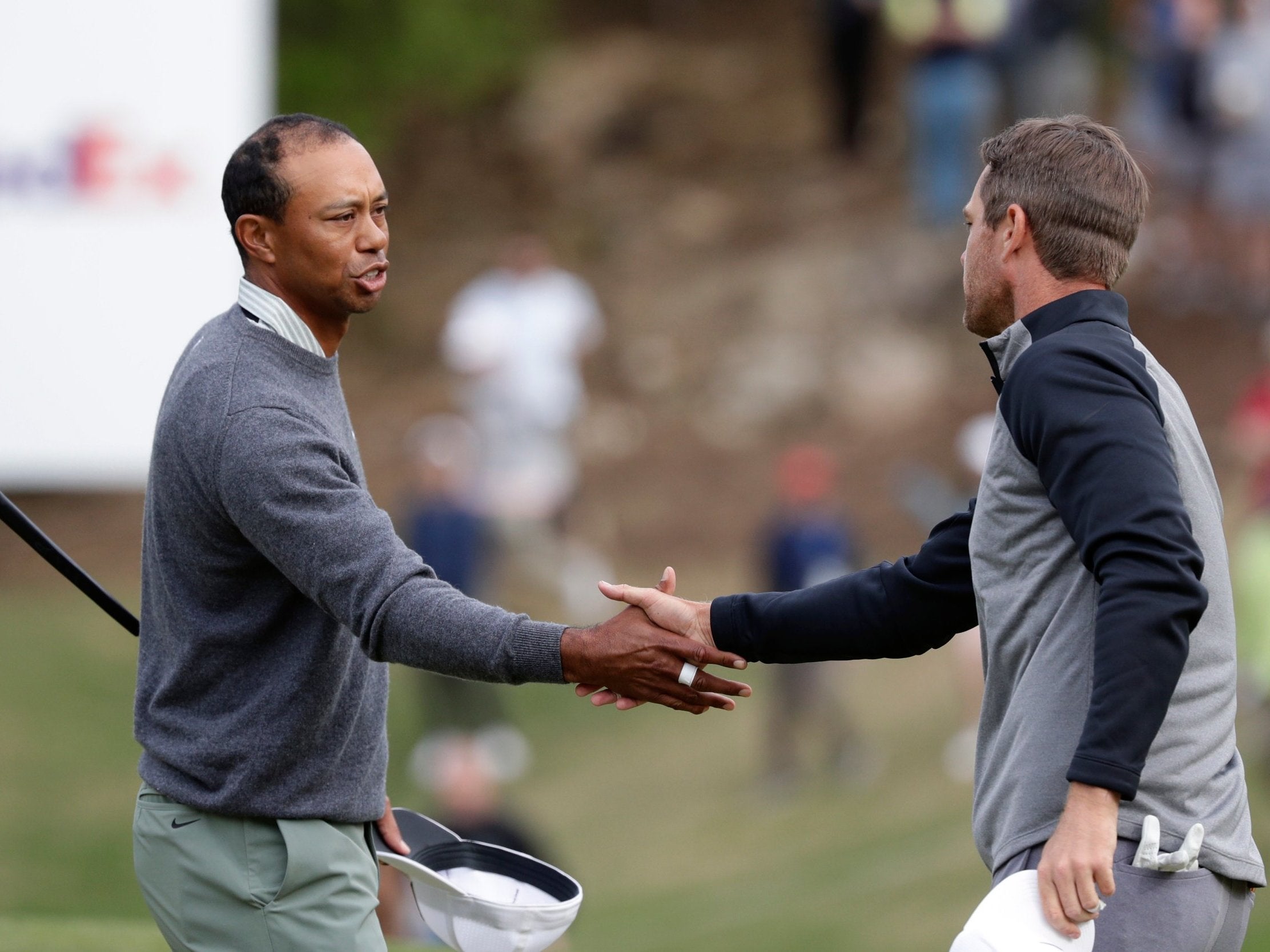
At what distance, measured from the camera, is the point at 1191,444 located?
2.60 meters

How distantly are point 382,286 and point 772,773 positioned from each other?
31.5ft

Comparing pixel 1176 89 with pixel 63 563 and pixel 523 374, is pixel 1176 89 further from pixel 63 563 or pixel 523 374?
pixel 63 563

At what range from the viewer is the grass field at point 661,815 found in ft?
35.0

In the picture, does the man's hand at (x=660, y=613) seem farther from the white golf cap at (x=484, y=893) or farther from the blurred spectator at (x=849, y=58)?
the blurred spectator at (x=849, y=58)

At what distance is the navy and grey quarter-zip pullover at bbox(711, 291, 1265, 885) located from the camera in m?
2.36

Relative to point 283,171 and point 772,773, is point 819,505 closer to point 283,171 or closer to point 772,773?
point 772,773

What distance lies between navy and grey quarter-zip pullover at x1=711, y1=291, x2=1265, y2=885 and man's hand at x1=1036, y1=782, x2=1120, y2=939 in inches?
1.4

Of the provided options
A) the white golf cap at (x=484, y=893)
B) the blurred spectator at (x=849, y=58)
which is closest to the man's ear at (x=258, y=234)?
the white golf cap at (x=484, y=893)

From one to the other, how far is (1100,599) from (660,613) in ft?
3.31

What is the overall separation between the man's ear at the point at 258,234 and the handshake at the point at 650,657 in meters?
0.85

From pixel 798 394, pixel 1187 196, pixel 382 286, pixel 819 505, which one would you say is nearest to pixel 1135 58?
pixel 1187 196

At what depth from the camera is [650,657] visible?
307cm

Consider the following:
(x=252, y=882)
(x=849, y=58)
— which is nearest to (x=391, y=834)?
(x=252, y=882)

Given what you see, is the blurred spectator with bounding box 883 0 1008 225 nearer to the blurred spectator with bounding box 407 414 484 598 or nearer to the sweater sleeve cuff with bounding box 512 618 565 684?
the blurred spectator with bounding box 407 414 484 598
